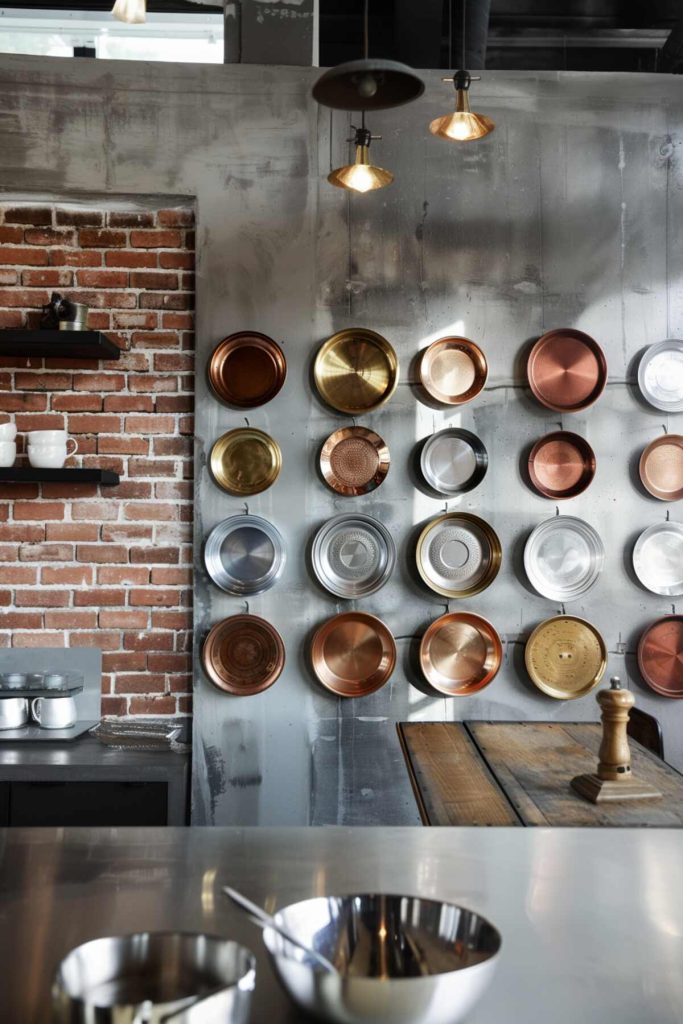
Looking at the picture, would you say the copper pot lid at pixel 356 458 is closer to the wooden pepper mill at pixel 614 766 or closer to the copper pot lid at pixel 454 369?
the copper pot lid at pixel 454 369

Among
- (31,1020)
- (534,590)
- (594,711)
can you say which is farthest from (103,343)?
(31,1020)

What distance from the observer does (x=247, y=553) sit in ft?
11.3

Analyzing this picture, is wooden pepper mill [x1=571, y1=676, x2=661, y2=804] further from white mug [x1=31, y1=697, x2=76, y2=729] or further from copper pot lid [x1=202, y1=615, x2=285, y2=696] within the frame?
white mug [x1=31, y1=697, x2=76, y2=729]

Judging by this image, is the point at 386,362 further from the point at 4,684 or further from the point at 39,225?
the point at 4,684

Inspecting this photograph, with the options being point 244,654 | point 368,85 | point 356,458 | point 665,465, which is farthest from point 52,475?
point 665,465

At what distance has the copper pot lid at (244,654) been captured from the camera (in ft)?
11.2

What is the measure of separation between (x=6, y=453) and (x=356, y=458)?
1.25 metres

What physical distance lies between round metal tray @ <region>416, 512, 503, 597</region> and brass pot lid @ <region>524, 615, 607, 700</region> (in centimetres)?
29

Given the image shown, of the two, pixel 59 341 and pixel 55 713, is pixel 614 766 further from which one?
pixel 59 341

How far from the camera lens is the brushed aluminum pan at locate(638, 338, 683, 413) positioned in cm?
356

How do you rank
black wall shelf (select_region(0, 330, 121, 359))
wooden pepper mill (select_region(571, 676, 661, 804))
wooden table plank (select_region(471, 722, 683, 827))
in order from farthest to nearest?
black wall shelf (select_region(0, 330, 121, 359))
wooden pepper mill (select_region(571, 676, 661, 804))
wooden table plank (select_region(471, 722, 683, 827))

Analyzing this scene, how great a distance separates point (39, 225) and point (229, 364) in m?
0.90

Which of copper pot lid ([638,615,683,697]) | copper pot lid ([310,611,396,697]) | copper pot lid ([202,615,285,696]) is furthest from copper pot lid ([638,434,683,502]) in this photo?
copper pot lid ([202,615,285,696])

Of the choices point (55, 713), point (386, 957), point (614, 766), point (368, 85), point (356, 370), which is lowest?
point (55, 713)
